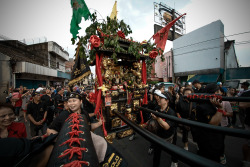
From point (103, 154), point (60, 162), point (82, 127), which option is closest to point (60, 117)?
point (82, 127)

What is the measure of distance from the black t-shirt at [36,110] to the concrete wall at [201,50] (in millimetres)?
17456

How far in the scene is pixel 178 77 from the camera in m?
17.6

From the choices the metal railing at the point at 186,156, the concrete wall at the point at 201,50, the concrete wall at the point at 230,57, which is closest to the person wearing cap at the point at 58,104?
the metal railing at the point at 186,156

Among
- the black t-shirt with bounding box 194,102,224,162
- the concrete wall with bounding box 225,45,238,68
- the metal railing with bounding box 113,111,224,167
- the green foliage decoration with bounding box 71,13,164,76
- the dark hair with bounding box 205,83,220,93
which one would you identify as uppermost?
the concrete wall with bounding box 225,45,238,68

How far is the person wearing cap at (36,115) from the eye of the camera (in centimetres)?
365

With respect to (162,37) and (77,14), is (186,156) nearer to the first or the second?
(77,14)

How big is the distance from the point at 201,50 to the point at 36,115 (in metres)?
18.2

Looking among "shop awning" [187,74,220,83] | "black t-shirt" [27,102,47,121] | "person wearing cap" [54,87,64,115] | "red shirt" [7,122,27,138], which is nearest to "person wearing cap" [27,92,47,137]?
"black t-shirt" [27,102,47,121]

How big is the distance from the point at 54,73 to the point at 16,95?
15.1 metres

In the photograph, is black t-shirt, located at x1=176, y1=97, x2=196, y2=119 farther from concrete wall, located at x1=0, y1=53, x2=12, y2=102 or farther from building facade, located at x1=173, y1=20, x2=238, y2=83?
concrete wall, located at x1=0, y1=53, x2=12, y2=102

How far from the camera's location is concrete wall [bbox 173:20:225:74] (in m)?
12.7

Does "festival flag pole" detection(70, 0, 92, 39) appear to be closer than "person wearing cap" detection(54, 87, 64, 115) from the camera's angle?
Yes

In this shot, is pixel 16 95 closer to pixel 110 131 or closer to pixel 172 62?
pixel 110 131

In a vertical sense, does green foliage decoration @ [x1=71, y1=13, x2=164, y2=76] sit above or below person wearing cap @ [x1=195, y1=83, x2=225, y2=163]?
above
